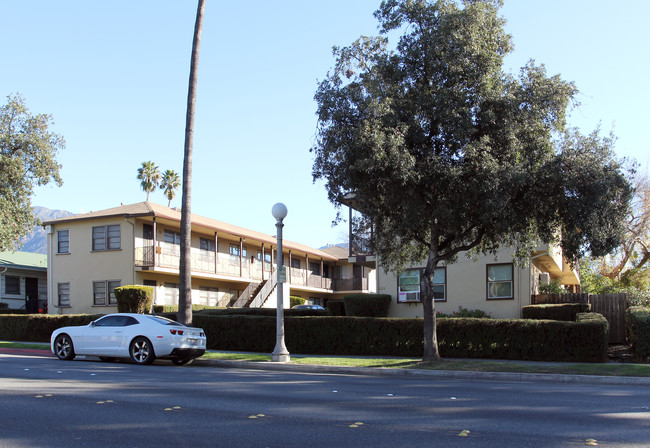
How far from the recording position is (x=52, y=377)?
11.6m

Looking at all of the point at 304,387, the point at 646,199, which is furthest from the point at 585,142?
the point at 646,199

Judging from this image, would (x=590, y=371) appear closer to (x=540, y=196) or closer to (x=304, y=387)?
(x=540, y=196)

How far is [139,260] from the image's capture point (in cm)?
3266

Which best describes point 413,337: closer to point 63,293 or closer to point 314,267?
point 63,293

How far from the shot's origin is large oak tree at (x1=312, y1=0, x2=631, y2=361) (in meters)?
14.3

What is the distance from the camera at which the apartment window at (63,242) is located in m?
35.2

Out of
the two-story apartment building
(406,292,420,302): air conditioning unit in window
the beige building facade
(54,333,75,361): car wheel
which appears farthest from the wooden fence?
the two-story apartment building

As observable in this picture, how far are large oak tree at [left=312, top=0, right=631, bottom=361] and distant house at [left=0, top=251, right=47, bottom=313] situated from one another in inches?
1173

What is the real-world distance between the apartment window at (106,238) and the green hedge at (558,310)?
22.1 m

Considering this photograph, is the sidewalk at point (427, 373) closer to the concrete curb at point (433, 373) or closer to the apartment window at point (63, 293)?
the concrete curb at point (433, 373)

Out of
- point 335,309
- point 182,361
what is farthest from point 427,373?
point 335,309

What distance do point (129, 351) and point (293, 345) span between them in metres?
6.49

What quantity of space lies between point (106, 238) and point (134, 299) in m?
6.59

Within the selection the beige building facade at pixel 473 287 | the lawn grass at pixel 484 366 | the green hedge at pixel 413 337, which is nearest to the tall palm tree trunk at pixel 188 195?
the lawn grass at pixel 484 366
